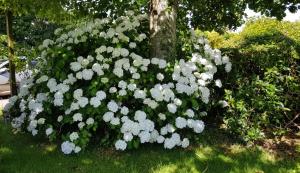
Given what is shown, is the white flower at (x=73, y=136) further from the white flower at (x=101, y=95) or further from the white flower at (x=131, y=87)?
the white flower at (x=131, y=87)

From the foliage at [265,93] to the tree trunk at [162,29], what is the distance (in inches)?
48.7

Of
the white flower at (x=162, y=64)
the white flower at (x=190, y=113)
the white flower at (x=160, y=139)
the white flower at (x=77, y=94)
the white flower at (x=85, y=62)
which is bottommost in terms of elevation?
the white flower at (x=160, y=139)

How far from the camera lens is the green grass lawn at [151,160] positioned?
6.28m

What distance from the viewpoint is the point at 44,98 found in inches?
301

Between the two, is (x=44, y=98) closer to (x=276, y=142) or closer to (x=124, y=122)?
(x=124, y=122)

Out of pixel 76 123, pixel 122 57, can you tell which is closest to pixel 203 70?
pixel 122 57

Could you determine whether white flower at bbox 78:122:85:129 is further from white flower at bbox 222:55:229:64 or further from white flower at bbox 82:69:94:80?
white flower at bbox 222:55:229:64

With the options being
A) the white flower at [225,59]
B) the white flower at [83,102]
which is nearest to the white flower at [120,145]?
the white flower at [83,102]

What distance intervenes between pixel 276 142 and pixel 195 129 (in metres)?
1.42

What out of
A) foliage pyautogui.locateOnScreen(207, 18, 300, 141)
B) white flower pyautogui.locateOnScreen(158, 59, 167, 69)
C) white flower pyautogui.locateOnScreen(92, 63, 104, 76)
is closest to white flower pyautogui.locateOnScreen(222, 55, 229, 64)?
foliage pyautogui.locateOnScreen(207, 18, 300, 141)

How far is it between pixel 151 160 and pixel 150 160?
0.02 meters

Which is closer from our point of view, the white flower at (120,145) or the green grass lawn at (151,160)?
the green grass lawn at (151,160)

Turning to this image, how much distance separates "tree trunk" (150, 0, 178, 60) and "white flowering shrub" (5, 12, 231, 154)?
0.23 metres

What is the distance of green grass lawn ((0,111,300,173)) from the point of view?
6.28 m
